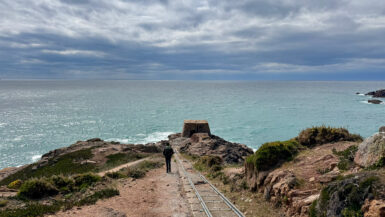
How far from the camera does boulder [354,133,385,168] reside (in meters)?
7.94

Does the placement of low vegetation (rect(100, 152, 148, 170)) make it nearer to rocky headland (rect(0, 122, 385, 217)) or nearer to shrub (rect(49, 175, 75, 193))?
rocky headland (rect(0, 122, 385, 217))

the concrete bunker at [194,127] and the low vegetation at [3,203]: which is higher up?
the low vegetation at [3,203]

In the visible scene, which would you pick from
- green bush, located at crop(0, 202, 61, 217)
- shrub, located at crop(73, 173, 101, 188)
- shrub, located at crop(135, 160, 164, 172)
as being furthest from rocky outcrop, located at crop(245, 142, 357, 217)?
shrub, located at crop(135, 160, 164, 172)

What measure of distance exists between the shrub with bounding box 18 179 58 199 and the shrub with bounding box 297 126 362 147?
14847 mm

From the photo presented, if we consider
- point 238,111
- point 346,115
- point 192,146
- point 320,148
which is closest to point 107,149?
point 192,146

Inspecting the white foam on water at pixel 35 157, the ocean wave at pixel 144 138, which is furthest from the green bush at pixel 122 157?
the ocean wave at pixel 144 138

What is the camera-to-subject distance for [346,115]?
89.3 m

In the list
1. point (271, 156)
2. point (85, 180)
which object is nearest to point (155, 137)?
point (85, 180)

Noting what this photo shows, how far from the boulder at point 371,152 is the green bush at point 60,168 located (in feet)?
85.5

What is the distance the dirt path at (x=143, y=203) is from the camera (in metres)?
10.0

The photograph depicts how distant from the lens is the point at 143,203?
1158cm

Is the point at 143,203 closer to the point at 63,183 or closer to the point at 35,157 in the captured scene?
the point at 63,183

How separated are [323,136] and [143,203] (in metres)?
10.3

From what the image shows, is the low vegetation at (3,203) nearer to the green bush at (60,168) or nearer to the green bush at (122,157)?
the green bush at (60,168)
